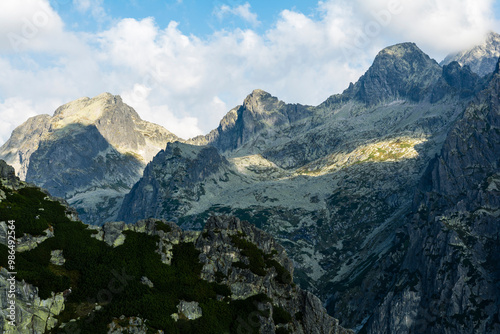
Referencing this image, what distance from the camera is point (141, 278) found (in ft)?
312

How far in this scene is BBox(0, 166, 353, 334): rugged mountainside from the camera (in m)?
80.1

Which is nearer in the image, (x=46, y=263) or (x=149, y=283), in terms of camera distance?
(x=46, y=263)

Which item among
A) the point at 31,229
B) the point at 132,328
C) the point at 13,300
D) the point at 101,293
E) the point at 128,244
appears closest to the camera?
the point at 13,300

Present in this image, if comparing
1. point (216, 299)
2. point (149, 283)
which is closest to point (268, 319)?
point (216, 299)

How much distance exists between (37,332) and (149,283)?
25.2 m

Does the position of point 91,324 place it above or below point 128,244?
below

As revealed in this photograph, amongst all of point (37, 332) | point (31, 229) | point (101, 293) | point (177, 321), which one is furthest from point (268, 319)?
point (31, 229)

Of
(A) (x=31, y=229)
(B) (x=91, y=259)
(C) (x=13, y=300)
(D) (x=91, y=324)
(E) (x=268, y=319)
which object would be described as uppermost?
(A) (x=31, y=229)

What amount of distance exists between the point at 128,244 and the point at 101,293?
20257 millimetres

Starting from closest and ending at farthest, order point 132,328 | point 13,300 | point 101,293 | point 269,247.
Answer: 1. point 13,300
2. point 132,328
3. point 101,293
4. point 269,247

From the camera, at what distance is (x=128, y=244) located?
4131 inches

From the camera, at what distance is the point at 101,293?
85688 mm

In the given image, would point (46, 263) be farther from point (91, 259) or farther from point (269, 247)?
point (269, 247)

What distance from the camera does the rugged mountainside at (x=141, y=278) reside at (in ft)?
263
